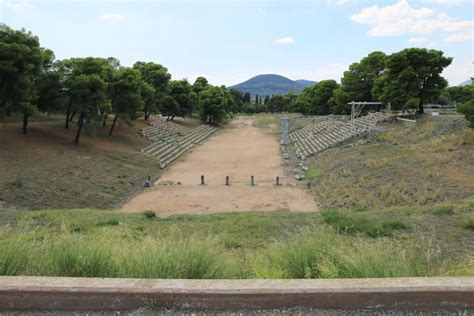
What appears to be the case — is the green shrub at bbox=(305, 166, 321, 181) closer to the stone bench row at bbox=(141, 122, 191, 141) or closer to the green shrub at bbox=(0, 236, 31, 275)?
the stone bench row at bbox=(141, 122, 191, 141)

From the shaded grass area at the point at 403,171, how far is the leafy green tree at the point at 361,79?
1046 inches

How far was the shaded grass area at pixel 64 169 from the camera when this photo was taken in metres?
17.0

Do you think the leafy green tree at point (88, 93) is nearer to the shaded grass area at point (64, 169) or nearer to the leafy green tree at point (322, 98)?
the shaded grass area at point (64, 169)

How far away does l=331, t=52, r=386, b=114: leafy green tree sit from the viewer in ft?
181

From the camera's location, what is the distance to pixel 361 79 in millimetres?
56688

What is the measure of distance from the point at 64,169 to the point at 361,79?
46836 mm

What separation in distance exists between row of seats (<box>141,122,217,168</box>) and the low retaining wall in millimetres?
26745

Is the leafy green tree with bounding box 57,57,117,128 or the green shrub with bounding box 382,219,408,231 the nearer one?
the green shrub with bounding box 382,219,408,231

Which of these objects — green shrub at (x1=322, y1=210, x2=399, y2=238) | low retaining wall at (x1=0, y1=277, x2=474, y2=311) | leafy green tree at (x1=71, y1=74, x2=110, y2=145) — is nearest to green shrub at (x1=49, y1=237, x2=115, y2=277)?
low retaining wall at (x1=0, y1=277, x2=474, y2=311)

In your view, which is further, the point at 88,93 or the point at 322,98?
the point at 322,98

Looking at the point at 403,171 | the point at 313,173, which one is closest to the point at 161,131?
A: the point at 313,173

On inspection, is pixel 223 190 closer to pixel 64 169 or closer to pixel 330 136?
pixel 64 169

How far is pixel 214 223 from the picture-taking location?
33.5 feet

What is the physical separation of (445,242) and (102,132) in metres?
33.9
